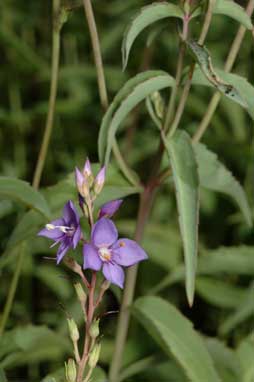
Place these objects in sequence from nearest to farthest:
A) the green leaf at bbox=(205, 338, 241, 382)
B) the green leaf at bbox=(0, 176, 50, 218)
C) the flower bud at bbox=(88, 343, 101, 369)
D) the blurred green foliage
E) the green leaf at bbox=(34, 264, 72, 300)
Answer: the flower bud at bbox=(88, 343, 101, 369) < the green leaf at bbox=(0, 176, 50, 218) < the green leaf at bbox=(205, 338, 241, 382) < the blurred green foliage < the green leaf at bbox=(34, 264, 72, 300)

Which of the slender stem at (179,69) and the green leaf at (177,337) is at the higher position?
the slender stem at (179,69)

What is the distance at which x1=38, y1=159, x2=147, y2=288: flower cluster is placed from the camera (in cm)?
113

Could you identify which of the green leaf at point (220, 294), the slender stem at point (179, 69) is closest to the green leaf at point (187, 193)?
the slender stem at point (179, 69)

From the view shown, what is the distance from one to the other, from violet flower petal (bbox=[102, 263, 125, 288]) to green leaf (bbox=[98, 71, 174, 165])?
222 mm

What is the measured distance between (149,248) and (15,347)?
0.64m

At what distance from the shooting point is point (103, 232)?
114cm

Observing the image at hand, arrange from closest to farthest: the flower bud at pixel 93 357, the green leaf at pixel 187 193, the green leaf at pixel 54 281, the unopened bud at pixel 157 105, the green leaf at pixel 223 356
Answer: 1. the flower bud at pixel 93 357
2. the green leaf at pixel 187 193
3. the unopened bud at pixel 157 105
4. the green leaf at pixel 223 356
5. the green leaf at pixel 54 281

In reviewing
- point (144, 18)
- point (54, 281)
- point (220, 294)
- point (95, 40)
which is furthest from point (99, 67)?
point (54, 281)

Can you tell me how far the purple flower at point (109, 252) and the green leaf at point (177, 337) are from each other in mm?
330

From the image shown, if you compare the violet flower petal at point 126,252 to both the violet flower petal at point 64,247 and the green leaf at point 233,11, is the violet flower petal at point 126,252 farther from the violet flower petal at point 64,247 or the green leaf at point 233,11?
the green leaf at point 233,11

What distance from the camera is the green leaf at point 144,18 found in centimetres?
125

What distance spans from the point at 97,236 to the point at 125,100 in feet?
0.86

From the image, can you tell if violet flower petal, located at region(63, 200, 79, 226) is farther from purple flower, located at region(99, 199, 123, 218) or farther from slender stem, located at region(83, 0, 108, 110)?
slender stem, located at region(83, 0, 108, 110)

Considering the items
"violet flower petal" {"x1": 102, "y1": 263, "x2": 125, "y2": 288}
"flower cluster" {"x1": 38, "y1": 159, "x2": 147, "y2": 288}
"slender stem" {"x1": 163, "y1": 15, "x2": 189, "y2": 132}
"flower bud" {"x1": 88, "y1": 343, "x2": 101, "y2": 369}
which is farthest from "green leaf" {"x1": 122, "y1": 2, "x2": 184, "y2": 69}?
"flower bud" {"x1": 88, "y1": 343, "x2": 101, "y2": 369}
